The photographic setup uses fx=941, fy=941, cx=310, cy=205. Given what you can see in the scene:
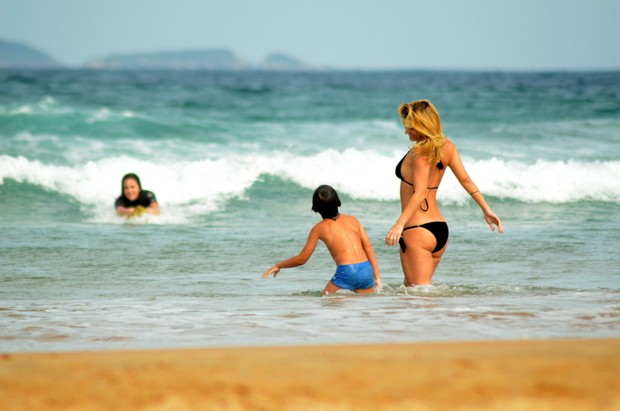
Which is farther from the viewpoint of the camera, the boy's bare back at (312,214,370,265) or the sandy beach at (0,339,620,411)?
the boy's bare back at (312,214,370,265)

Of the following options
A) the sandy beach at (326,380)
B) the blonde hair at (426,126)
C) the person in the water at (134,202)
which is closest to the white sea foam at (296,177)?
the person in the water at (134,202)

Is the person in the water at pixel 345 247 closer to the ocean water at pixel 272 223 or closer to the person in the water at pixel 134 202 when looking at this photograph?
the ocean water at pixel 272 223

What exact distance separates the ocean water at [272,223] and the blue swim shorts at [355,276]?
10 cm

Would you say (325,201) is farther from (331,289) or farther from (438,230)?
(438,230)

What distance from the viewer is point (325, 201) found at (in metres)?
6.88

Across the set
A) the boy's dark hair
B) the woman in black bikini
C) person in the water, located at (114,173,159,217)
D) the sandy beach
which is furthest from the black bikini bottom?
person in the water, located at (114,173,159,217)

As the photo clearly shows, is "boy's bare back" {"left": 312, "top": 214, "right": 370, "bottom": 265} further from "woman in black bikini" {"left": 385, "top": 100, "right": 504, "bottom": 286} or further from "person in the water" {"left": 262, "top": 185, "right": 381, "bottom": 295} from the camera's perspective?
"woman in black bikini" {"left": 385, "top": 100, "right": 504, "bottom": 286}

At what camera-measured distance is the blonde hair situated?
6293 mm

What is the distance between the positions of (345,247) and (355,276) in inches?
8.8

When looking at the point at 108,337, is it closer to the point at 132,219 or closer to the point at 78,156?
the point at 132,219

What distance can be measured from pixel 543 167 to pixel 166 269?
950 cm

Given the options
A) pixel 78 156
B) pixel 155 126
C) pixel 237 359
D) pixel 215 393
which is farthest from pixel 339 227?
pixel 155 126

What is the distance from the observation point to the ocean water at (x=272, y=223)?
232 inches

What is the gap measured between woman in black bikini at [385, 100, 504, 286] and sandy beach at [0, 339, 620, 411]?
2.13 m
